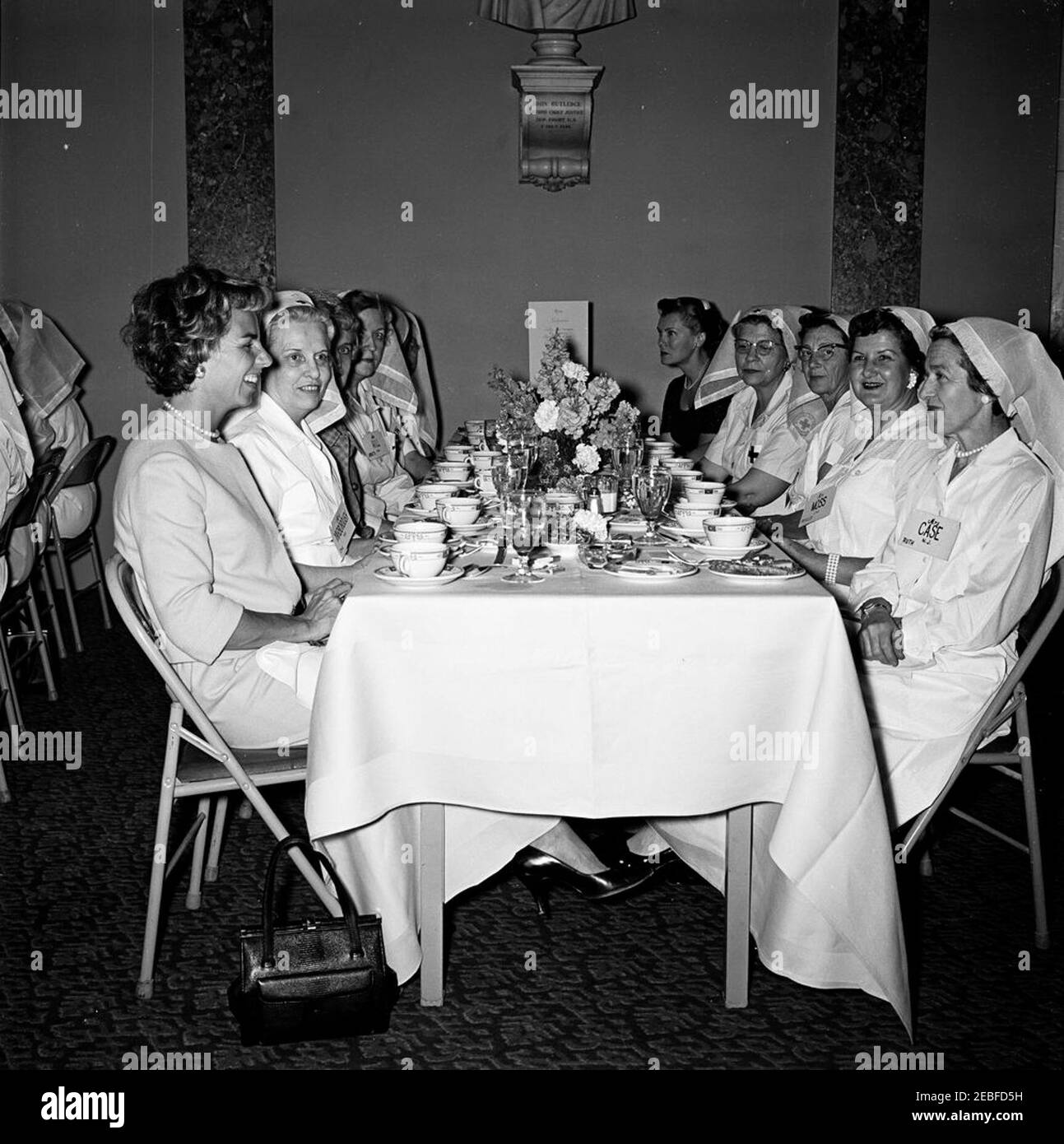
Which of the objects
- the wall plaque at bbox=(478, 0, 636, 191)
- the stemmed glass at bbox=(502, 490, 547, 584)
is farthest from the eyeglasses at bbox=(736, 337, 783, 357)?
the stemmed glass at bbox=(502, 490, 547, 584)

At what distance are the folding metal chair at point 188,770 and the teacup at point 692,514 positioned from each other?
1.12 metres

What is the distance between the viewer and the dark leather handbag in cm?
234

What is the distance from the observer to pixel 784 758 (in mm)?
2479


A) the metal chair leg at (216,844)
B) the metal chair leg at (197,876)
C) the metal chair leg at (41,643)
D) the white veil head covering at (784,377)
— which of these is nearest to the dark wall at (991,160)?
the white veil head covering at (784,377)

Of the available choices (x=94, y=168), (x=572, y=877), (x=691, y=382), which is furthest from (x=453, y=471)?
(x=94, y=168)

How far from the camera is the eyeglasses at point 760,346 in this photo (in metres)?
5.27

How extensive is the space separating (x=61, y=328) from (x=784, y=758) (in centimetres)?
513

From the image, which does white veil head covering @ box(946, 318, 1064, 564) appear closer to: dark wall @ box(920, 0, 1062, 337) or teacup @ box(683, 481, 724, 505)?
teacup @ box(683, 481, 724, 505)

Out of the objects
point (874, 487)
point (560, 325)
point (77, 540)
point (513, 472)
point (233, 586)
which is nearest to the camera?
point (233, 586)

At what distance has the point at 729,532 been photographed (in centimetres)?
296

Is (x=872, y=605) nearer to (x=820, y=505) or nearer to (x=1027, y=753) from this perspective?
(x=1027, y=753)

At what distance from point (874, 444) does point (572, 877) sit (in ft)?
5.12
